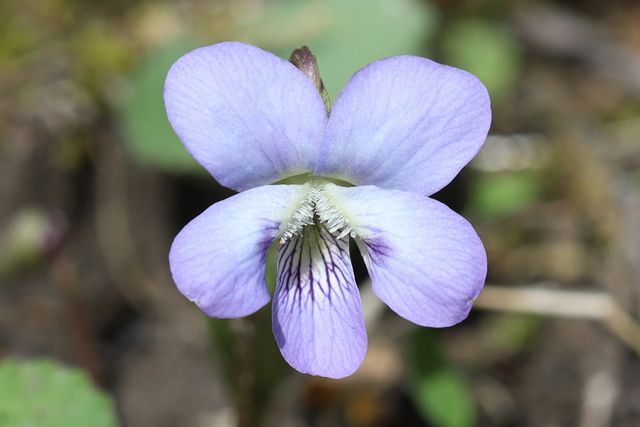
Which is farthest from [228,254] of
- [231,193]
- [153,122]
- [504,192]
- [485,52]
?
[485,52]

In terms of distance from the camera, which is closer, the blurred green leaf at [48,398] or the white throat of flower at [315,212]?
the white throat of flower at [315,212]

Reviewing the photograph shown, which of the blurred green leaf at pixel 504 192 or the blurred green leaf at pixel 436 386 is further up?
the blurred green leaf at pixel 504 192

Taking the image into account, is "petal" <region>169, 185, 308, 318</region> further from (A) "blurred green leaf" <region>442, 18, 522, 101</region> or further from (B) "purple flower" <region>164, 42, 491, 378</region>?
(A) "blurred green leaf" <region>442, 18, 522, 101</region>

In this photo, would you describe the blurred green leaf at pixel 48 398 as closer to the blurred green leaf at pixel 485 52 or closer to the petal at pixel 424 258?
the petal at pixel 424 258

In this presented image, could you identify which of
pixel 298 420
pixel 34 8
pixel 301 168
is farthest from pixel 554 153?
pixel 34 8

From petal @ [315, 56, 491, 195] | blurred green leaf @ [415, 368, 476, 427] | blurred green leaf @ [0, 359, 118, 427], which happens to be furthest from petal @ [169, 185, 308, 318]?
blurred green leaf @ [415, 368, 476, 427]

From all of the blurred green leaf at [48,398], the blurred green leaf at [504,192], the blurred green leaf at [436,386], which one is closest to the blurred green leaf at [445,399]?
the blurred green leaf at [436,386]

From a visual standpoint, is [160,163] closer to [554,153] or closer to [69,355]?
[69,355]
